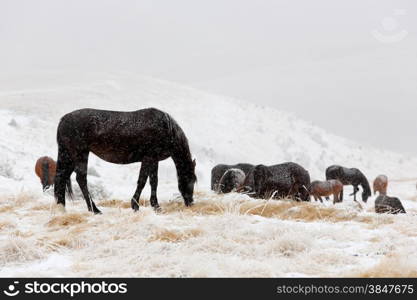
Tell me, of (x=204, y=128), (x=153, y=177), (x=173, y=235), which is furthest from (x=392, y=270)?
(x=204, y=128)

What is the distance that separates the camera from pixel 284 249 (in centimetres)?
511

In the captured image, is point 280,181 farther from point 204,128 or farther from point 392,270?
point 204,128

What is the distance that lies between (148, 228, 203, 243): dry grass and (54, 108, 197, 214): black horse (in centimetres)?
242

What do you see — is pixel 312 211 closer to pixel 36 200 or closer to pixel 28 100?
pixel 36 200

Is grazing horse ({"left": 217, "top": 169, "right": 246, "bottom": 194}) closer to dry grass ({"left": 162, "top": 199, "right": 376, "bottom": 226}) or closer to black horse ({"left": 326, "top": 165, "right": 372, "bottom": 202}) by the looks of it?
dry grass ({"left": 162, "top": 199, "right": 376, "bottom": 226})

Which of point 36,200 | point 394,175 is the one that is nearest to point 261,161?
point 394,175

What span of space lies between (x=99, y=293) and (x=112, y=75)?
6923 centimetres

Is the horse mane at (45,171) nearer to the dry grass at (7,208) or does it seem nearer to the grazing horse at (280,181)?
the dry grass at (7,208)

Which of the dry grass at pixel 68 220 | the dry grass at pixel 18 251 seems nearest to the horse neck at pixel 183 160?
the dry grass at pixel 68 220

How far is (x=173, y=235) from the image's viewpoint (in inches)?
222

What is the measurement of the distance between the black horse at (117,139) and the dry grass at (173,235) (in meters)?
2.42

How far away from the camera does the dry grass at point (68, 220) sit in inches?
273

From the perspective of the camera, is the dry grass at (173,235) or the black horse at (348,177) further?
the black horse at (348,177)

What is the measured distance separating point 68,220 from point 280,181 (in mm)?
6038
